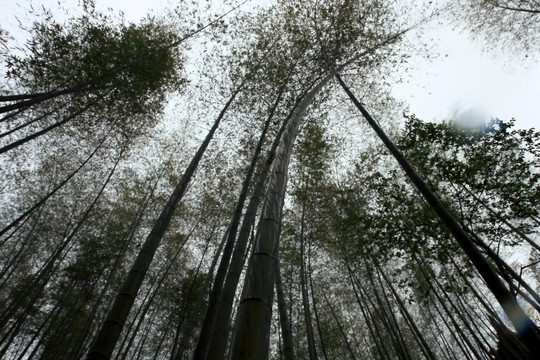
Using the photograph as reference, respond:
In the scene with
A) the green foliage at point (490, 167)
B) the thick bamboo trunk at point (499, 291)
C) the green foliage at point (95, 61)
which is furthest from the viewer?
the green foliage at point (95, 61)

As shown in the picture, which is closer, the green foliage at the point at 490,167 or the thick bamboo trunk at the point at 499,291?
the thick bamboo trunk at the point at 499,291

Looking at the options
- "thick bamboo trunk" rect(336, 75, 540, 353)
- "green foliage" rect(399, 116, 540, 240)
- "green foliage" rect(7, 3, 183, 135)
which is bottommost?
"thick bamboo trunk" rect(336, 75, 540, 353)

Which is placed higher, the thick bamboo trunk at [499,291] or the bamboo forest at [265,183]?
the bamboo forest at [265,183]

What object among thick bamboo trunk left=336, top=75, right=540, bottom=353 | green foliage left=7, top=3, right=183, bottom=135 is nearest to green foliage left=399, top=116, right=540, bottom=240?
thick bamboo trunk left=336, top=75, right=540, bottom=353

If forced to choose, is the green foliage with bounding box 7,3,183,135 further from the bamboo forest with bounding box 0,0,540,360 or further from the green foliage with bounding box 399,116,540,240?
the green foliage with bounding box 399,116,540,240

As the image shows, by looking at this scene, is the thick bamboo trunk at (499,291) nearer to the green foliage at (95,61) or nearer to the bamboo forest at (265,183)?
the bamboo forest at (265,183)

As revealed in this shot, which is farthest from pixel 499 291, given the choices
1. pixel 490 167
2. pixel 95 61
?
pixel 95 61

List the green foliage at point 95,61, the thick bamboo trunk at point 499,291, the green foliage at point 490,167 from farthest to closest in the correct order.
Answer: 1. the green foliage at point 95,61
2. the green foliage at point 490,167
3. the thick bamboo trunk at point 499,291

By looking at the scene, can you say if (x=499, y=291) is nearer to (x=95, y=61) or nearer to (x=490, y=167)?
(x=490, y=167)

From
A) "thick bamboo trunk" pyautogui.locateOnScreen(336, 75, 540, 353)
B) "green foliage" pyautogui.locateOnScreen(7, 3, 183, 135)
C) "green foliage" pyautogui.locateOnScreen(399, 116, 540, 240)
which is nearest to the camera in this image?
"thick bamboo trunk" pyautogui.locateOnScreen(336, 75, 540, 353)

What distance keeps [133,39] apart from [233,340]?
5613mm

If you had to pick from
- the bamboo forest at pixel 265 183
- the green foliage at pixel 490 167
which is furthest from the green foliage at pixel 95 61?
the green foliage at pixel 490 167

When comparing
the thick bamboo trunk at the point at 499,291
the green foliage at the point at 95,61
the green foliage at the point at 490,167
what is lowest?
the thick bamboo trunk at the point at 499,291

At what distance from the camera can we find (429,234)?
384cm
